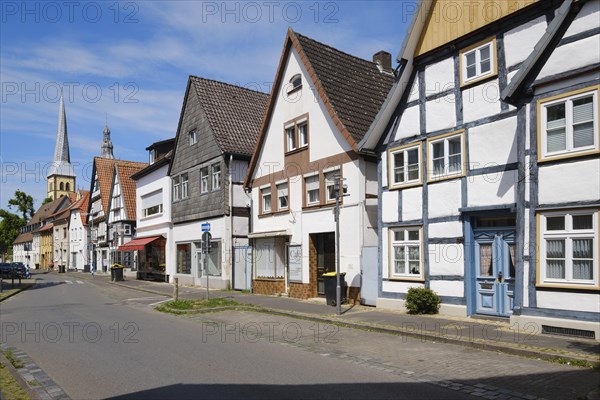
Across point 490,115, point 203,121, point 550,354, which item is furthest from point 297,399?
point 203,121

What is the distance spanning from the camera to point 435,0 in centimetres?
1567

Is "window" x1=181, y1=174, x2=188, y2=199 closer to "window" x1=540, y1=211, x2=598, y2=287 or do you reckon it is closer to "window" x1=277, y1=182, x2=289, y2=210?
"window" x1=277, y1=182, x2=289, y2=210

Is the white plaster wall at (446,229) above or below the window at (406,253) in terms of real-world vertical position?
above

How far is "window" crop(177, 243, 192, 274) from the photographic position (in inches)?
1246

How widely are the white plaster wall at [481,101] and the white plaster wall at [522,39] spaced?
72cm

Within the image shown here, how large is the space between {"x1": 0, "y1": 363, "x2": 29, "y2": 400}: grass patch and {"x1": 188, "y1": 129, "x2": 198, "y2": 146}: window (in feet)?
73.1

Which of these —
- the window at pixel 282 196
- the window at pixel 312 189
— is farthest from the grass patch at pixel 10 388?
the window at pixel 282 196

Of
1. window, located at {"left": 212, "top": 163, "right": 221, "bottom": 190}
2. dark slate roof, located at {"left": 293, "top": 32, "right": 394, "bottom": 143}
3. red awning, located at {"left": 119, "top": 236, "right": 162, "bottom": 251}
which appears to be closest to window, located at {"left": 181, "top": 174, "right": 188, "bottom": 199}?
window, located at {"left": 212, "top": 163, "right": 221, "bottom": 190}

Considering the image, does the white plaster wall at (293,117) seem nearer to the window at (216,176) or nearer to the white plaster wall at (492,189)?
the window at (216,176)

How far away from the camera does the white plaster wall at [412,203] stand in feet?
52.7

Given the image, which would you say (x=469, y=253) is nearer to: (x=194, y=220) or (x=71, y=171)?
(x=194, y=220)

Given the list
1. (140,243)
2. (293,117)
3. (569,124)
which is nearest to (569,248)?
(569,124)

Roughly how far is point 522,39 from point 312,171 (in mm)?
9380

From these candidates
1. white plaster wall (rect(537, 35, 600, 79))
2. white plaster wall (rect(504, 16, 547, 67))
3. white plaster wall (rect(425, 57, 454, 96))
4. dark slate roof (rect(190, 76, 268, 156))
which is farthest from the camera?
dark slate roof (rect(190, 76, 268, 156))
